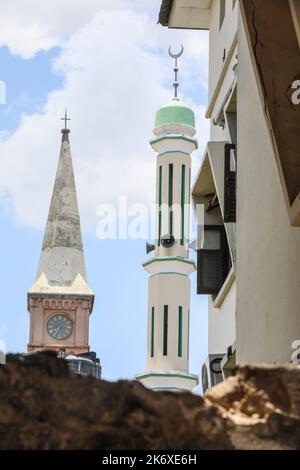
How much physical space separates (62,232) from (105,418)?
104 metres

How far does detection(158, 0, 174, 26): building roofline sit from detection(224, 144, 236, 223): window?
587 centimetres

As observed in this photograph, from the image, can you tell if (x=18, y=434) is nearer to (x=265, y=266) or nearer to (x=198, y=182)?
(x=265, y=266)

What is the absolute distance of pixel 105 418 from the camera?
3184 millimetres

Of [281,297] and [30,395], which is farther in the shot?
[281,297]

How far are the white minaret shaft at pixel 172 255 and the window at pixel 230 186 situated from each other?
33055 mm

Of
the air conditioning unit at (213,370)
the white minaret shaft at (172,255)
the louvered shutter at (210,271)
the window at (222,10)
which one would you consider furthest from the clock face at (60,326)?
the louvered shutter at (210,271)

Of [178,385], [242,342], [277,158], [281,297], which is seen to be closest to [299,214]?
[277,158]

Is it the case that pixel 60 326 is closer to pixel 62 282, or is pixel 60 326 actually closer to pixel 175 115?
pixel 62 282

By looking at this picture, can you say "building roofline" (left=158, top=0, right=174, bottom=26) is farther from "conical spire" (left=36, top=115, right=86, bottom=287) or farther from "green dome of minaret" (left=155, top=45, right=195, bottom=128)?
"conical spire" (left=36, top=115, right=86, bottom=287)

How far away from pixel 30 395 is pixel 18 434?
9 cm

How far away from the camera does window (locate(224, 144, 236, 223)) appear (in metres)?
15.7

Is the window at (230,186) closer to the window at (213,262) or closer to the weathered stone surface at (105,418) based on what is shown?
the window at (213,262)

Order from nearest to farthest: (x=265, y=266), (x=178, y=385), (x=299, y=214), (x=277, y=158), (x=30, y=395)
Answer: (x=30, y=395), (x=299, y=214), (x=277, y=158), (x=265, y=266), (x=178, y=385)

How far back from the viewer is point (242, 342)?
11.3m
